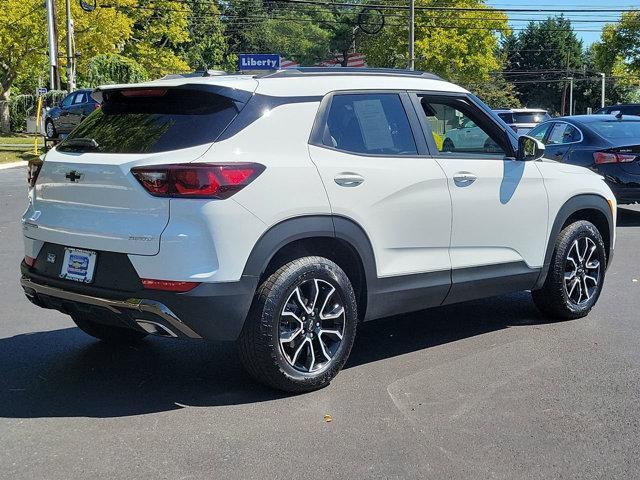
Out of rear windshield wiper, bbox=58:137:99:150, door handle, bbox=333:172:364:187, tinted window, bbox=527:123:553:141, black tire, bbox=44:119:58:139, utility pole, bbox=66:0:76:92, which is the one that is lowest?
black tire, bbox=44:119:58:139

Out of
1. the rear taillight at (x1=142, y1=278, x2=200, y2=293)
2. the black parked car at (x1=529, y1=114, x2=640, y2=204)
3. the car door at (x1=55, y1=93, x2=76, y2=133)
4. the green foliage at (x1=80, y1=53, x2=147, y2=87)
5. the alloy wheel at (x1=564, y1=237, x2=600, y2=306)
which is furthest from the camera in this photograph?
the green foliage at (x1=80, y1=53, x2=147, y2=87)

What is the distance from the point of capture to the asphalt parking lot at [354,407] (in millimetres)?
3705

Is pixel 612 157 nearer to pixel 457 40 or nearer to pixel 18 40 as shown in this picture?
pixel 18 40

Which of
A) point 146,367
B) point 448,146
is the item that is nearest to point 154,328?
point 146,367

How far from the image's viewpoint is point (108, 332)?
220 inches

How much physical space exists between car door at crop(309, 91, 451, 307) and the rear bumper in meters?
0.83

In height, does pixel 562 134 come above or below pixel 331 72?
below

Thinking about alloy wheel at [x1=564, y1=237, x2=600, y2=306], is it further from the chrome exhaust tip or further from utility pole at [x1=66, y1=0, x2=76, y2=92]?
utility pole at [x1=66, y1=0, x2=76, y2=92]

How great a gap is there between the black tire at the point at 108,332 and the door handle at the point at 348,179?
77.2 inches

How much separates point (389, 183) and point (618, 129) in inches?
320

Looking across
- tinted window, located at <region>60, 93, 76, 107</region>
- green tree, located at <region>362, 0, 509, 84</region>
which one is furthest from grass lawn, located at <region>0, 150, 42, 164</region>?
green tree, located at <region>362, 0, 509, 84</region>

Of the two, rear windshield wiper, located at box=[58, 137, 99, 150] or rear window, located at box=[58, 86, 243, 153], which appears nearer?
rear window, located at box=[58, 86, 243, 153]

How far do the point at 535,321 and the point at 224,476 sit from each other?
141 inches

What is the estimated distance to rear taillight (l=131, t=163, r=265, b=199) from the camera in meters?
4.11
